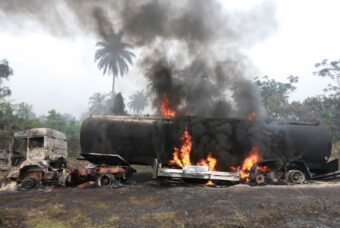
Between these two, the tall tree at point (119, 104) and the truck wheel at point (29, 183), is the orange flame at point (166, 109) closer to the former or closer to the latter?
the tall tree at point (119, 104)

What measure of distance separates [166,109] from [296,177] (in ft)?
25.7

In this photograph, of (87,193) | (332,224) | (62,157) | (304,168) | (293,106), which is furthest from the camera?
(293,106)

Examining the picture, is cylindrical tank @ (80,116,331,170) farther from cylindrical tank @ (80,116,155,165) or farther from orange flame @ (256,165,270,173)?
orange flame @ (256,165,270,173)

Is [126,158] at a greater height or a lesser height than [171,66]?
lesser

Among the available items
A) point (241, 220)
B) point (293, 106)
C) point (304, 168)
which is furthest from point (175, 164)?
point (293, 106)

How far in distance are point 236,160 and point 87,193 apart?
747 centimetres

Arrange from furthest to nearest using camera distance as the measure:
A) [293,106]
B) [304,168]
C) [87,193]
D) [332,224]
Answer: [293,106] → [304,168] → [87,193] → [332,224]

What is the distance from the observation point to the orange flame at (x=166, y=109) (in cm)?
1981

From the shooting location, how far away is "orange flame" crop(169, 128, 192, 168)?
17.2 metres

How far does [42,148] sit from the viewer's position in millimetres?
17781

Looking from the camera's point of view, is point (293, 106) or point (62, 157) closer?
point (62, 157)

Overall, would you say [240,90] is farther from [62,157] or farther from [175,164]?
[62,157]

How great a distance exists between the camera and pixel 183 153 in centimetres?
1730

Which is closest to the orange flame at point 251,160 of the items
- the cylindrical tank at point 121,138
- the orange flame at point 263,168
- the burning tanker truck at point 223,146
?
the burning tanker truck at point 223,146
